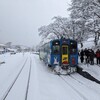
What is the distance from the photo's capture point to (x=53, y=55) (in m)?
24.8

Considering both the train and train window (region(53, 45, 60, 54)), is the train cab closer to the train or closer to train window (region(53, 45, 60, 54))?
the train

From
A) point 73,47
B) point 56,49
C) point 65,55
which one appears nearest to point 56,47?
point 56,49

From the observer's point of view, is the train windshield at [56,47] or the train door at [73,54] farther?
the train windshield at [56,47]

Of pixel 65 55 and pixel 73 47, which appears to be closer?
pixel 65 55

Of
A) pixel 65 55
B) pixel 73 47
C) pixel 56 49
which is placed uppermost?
pixel 73 47

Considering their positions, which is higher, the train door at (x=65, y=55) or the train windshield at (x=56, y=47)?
the train windshield at (x=56, y=47)

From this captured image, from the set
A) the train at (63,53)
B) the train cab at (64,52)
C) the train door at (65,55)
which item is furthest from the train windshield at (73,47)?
the train door at (65,55)

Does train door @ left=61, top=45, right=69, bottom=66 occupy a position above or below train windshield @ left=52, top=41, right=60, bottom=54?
below

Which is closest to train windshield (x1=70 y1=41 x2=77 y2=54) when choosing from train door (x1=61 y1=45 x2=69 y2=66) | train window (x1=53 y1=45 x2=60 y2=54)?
train door (x1=61 y1=45 x2=69 y2=66)

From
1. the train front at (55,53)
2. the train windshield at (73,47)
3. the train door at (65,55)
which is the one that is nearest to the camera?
the train door at (65,55)

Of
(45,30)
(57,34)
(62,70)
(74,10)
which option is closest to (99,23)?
(62,70)

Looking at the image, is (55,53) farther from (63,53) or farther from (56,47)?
(63,53)

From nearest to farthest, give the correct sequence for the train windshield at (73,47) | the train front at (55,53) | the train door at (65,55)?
the train door at (65,55)
the train front at (55,53)
the train windshield at (73,47)

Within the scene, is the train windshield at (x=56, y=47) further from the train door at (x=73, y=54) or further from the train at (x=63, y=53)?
the train door at (x=73, y=54)
